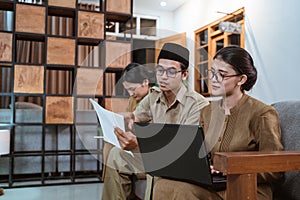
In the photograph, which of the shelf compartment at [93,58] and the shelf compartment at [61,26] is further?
the shelf compartment at [61,26]

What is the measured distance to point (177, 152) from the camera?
1105 millimetres

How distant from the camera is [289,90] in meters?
3.34

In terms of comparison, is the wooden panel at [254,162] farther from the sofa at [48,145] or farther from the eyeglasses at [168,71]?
the sofa at [48,145]

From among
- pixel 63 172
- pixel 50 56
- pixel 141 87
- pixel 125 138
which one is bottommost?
pixel 63 172

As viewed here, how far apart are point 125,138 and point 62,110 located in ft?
6.49

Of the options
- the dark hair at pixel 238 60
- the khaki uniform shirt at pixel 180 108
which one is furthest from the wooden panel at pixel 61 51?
the dark hair at pixel 238 60

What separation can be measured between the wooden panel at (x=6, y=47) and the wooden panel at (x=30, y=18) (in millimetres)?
124

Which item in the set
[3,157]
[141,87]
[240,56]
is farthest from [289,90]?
[3,157]

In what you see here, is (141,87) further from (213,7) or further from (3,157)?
(213,7)

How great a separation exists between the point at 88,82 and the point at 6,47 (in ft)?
→ 2.83

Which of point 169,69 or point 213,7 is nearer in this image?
point 169,69

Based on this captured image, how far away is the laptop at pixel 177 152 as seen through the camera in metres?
1.04

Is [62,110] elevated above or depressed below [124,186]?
above

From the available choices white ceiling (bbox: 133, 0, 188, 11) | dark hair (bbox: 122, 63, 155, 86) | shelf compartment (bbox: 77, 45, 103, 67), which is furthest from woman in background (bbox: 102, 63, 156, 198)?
white ceiling (bbox: 133, 0, 188, 11)
